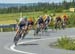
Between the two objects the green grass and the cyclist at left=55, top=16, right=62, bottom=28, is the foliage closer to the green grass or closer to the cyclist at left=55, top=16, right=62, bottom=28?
the green grass

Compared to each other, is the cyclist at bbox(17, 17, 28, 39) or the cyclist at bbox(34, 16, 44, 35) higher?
the cyclist at bbox(17, 17, 28, 39)

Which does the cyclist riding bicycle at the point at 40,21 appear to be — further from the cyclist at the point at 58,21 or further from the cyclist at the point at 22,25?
the cyclist at the point at 22,25

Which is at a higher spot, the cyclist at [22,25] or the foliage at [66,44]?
the cyclist at [22,25]

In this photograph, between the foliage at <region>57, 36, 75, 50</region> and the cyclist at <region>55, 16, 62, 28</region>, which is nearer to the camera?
the foliage at <region>57, 36, 75, 50</region>

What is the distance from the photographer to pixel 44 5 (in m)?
80.4

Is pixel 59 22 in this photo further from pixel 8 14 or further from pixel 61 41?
pixel 8 14

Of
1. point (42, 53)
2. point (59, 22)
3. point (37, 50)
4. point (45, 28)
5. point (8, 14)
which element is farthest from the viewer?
point (8, 14)

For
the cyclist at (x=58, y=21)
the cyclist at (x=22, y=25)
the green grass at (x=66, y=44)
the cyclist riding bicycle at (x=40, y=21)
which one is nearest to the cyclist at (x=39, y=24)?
the cyclist riding bicycle at (x=40, y=21)

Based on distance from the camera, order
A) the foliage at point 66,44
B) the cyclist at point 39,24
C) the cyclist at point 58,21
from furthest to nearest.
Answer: the cyclist at point 58,21, the cyclist at point 39,24, the foliage at point 66,44

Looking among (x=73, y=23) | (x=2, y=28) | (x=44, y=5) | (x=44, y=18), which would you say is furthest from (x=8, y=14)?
(x=44, y=18)

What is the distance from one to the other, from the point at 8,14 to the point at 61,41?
5652cm

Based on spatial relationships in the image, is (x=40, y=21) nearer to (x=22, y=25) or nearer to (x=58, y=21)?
(x=58, y=21)

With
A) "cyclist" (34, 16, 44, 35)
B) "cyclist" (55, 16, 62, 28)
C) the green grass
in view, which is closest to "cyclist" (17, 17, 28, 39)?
the green grass

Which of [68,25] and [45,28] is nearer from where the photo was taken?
[45,28]
